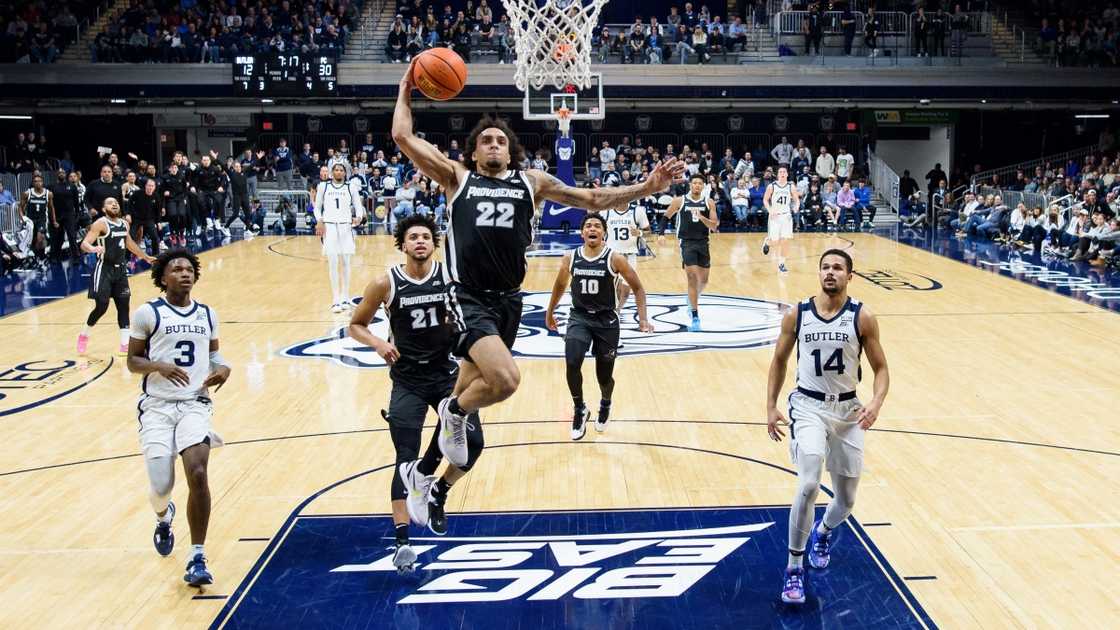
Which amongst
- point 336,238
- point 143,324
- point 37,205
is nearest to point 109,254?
point 336,238

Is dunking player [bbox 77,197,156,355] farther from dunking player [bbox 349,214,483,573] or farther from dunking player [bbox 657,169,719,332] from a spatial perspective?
dunking player [bbox 657,169,719,332]

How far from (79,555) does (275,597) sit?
143 centimetres

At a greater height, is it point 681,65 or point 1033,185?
point 681,65

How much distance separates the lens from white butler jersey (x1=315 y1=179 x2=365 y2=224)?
14.4 m

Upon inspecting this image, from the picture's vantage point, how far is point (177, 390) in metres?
5.83

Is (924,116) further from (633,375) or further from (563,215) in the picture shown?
(633,375)

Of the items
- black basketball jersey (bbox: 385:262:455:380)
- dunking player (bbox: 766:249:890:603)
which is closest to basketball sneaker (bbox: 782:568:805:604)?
dunking player (bbox: 766:249:890:603)

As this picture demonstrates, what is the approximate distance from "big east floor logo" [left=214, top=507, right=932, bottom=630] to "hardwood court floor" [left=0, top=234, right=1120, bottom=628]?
0.21 meters

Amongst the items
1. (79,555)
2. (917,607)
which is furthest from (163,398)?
(917,607)

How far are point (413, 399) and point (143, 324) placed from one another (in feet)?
4.94

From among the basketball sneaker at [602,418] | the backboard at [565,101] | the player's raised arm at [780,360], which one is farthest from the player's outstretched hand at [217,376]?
the backboard at [565,101]

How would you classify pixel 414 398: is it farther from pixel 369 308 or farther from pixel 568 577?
pixel 568 577

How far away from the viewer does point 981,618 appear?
532cm

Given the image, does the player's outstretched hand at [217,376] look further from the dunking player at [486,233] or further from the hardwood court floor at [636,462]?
the dunking player at [486,233]
